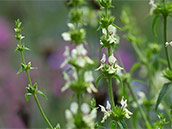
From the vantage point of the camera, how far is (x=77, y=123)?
31cm

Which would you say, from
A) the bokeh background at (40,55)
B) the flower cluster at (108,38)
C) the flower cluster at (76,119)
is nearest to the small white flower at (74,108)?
the flower cluster at (76,119)

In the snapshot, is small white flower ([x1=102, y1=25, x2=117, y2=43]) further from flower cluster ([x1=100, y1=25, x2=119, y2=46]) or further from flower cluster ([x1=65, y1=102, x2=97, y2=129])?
flower cluster ([x1=65, y1=102, x2=97, y2=129])

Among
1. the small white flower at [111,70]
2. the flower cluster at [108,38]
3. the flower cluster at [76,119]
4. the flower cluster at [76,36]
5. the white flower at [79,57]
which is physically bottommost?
the flower cluster at [76,119]

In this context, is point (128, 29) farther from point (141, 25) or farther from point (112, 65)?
point (141, 25)

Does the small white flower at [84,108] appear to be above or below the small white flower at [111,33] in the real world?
below

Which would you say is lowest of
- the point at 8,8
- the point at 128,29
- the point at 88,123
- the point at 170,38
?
the point at 88,123

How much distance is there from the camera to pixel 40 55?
1480 millimetres

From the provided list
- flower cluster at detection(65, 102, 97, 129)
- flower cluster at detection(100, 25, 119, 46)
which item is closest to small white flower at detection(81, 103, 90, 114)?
flower cluster at detection(65, 102, 97, 129)

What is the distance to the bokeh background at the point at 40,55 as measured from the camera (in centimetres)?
114

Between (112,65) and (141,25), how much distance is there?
1.43 metres

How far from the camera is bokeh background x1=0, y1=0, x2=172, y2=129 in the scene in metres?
1.14

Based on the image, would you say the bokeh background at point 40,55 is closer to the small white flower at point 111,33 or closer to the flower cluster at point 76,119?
the small white flower at point 111,33

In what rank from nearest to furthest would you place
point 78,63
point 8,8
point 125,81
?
point 78,63, point 125,81, point 8,8

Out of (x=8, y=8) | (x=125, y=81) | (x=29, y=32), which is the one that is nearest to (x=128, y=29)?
Result: (x=125, y=81)
